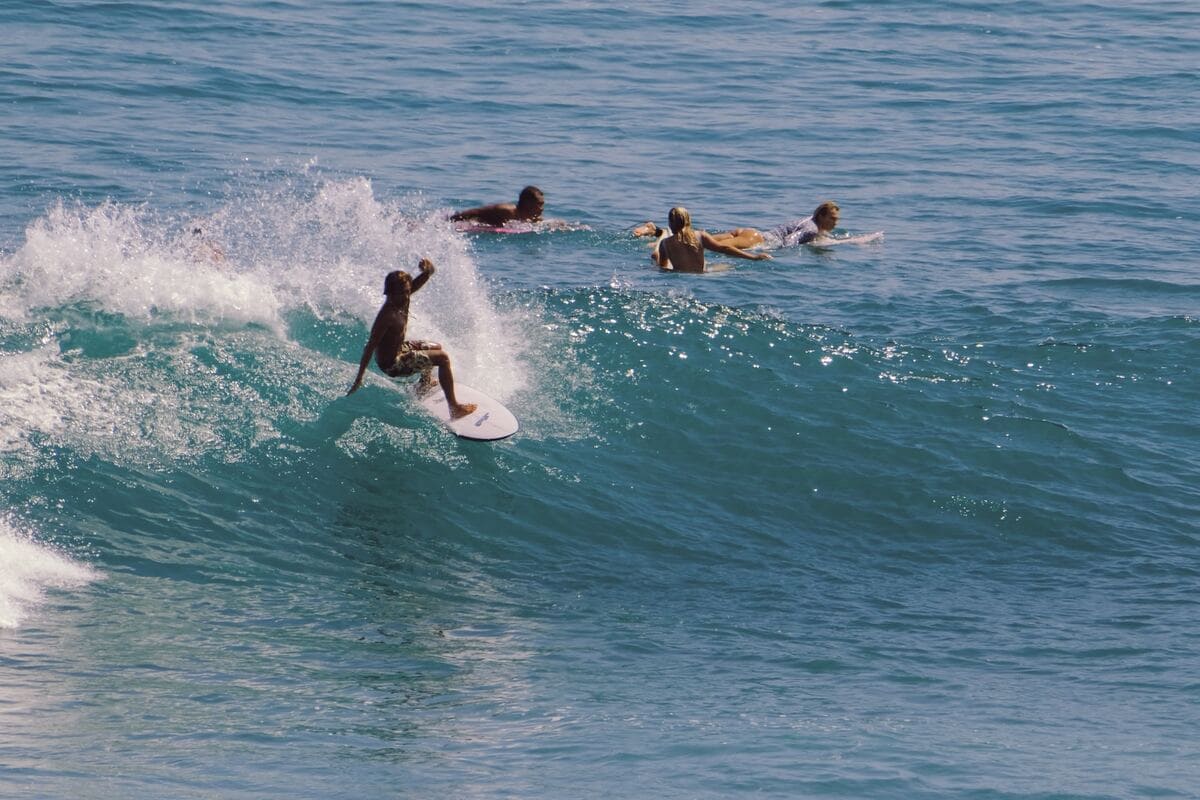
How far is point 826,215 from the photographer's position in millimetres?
19422

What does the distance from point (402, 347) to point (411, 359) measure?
0.42 feet

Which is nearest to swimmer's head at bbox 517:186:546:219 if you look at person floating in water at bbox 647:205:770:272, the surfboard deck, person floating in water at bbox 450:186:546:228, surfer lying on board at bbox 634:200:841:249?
person floating in water at bbox 450:186:546:228

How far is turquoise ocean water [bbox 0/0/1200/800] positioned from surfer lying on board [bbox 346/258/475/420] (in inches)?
21.6

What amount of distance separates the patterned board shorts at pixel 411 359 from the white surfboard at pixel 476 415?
1.24ft

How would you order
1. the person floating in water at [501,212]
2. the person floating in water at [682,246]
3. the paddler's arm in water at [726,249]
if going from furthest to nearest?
the person floating in water at [501,212] → the paddler's arm in water at [726,249] → the person floating in water at [682,246]

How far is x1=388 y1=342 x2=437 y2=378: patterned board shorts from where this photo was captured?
1235 centimetres

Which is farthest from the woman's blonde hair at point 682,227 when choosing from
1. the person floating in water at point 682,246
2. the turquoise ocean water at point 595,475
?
the turquoise ocean water at point 595,475

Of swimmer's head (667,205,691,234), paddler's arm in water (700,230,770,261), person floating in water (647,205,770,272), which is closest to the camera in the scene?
swimmer's head (667,205,691,234)

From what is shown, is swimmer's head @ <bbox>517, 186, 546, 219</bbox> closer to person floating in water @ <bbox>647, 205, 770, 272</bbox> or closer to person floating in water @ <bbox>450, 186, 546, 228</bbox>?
person floating in water @ <bbox>450, 186, 546, 228</bbox>

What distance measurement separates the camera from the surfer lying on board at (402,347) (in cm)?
1197

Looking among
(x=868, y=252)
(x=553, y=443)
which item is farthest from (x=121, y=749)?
(x=868, y=252)

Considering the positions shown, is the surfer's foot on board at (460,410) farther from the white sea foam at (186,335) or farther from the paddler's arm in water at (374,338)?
the white sea foam at (186,335)

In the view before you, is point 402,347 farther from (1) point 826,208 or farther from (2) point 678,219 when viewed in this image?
(1) point 826,208

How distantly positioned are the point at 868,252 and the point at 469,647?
11.2 meters
